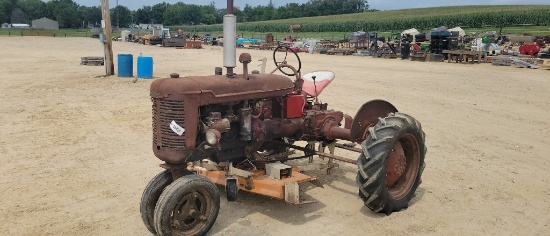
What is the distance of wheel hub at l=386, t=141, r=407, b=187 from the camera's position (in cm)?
538

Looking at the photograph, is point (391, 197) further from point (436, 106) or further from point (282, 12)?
point (282, 12)

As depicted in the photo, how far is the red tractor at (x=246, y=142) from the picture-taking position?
4496mm

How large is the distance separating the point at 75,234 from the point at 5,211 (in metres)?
1.10

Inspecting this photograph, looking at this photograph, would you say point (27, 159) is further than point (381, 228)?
Yes

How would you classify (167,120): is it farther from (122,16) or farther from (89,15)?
(122,16)

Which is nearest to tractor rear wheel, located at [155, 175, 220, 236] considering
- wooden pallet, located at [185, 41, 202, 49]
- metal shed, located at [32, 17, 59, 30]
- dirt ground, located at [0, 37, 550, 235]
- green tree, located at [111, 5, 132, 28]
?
dirt ground, located at [0, 37, 550, 235]

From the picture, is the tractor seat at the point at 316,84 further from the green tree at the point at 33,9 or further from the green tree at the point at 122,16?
the green tree at the point at 33,9

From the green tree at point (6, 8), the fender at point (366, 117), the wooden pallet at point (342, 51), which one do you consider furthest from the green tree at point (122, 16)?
the fender at point (366, 117)

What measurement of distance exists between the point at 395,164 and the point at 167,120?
2.53 meters

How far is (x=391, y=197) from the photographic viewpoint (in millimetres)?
5242

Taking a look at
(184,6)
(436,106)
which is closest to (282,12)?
(184,6)

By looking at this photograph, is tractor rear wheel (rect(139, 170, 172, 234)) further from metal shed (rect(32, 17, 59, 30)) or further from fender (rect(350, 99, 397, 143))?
metal shed (rect(32, 17, 59, 30))

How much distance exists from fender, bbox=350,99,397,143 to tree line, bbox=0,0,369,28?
4974 inches

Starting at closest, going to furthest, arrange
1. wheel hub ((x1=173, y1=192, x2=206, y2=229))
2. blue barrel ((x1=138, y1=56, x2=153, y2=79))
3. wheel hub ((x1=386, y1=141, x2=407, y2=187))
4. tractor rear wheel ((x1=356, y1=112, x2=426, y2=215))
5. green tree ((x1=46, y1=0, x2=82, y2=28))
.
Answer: wheel hub ((x1=173, y1=192, x2=206, y2=229)) < tractor rear wheel ((x1=356, y1=112, x2=426, y2=215)) < wheel hub ((x1=386, y1=141, x2=407, y2=187)) < blue barrel ((x1=138, y1=56, x2=153, y2=79)) < green tree ((x1=46, y1=0, x2=82, y2=28))
